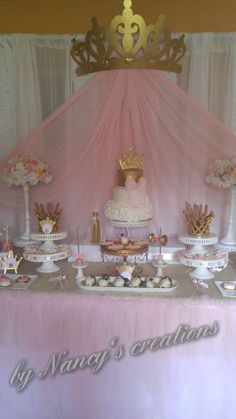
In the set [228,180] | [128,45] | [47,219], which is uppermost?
[128,45]

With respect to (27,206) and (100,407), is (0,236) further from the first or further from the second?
(100,407)

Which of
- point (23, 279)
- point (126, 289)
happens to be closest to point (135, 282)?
point (126, 289)

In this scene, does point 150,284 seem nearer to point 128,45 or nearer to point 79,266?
point 79,266

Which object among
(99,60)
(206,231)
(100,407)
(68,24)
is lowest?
(100,407)

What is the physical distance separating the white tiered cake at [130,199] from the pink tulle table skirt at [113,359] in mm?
545

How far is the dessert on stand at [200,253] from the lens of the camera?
6.52ft

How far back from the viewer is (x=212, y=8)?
2.74 meters

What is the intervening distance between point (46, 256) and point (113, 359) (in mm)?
628

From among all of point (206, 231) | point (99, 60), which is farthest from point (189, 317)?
point (99, 60)

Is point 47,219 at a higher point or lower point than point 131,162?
lower

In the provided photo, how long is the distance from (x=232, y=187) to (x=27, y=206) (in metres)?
1.27

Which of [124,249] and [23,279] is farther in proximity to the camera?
[124,249]

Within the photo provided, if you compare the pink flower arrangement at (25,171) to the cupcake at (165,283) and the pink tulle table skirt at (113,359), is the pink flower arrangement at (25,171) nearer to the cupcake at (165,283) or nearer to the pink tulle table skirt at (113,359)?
the pink tulle table skirt at (113,359)

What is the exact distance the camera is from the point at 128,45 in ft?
5.32
